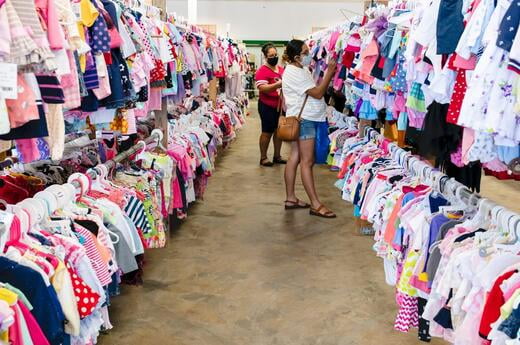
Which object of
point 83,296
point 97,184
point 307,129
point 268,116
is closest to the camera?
point 83,296

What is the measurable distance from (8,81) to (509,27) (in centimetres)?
176

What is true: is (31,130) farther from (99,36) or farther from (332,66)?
(332,66)

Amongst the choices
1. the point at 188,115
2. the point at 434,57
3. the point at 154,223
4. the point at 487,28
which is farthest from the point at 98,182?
the point at 188,115

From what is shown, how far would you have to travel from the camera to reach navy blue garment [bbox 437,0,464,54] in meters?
2.35

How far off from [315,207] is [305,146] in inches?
30.3

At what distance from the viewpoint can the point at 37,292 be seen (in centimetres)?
198

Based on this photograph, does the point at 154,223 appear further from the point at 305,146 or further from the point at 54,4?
the point at 305,146

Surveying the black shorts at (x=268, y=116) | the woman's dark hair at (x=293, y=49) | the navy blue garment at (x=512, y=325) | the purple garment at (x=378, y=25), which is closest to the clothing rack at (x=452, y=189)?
the navy blue garment at (x=512, y=325)

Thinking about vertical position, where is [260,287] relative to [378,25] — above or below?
below

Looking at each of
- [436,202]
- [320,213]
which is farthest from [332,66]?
[436,202]

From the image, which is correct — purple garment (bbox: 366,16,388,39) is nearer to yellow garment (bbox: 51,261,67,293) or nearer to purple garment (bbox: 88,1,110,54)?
purple garment (bbox: 88,1,110,54)

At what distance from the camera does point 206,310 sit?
3.86 m

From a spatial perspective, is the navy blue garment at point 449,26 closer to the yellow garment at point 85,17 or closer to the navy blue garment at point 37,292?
the yellow garment at point 85,17

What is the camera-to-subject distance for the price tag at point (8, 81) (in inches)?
71.2
